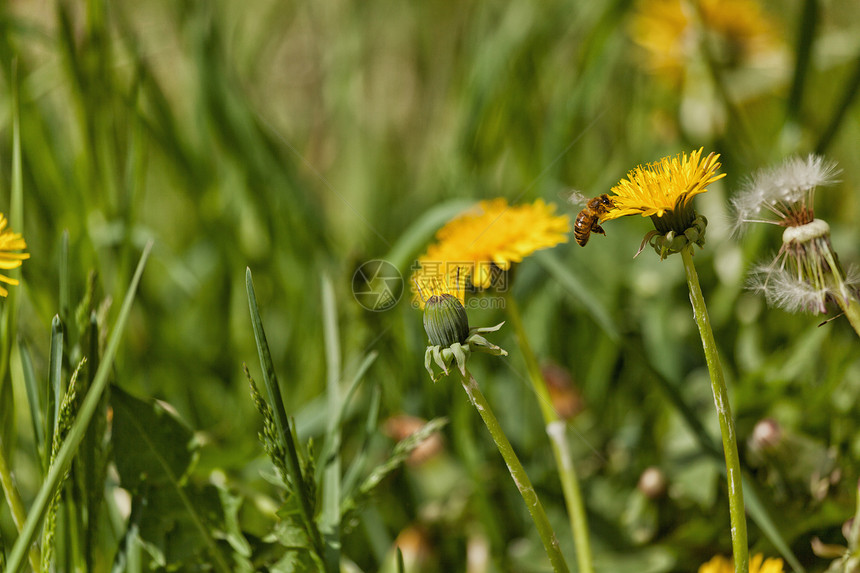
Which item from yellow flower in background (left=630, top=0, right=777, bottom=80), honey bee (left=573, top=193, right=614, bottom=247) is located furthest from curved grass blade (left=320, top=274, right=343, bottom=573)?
yellow flower in background (left=630, top=0, right=777, bottom=80)

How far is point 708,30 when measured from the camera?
127cm

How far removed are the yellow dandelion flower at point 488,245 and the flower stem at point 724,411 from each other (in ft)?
0.41

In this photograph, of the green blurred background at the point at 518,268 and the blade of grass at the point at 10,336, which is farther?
the green blurred background at the point at 518,268

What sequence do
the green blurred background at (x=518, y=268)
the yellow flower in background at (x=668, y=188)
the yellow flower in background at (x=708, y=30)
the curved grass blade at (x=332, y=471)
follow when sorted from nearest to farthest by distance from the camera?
the yellow flower in background at (x=668, y=188) < the curved grass blade at (x=332, y=471) < the green blurred background at (x=518, y=268) < the yellow flower in background at (x=708, y=30)

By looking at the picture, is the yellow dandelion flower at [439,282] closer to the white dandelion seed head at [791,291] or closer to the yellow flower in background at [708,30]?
the white dandelion seed head at [791,291]

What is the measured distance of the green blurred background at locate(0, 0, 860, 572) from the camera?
650mm

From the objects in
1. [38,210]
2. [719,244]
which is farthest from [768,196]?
[38,210]

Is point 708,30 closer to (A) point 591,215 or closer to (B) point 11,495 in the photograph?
(A) point 591,215

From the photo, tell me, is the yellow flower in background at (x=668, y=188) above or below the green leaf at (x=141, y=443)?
above

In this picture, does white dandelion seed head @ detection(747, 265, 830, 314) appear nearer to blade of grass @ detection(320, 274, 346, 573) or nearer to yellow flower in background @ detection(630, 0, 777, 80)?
blade of grass @ detection(320, 274, 346, 573)

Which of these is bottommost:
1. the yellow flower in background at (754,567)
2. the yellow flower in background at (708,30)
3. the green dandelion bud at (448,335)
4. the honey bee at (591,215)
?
the yellow flower in background at (754,567)

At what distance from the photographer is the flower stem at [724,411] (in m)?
0.36

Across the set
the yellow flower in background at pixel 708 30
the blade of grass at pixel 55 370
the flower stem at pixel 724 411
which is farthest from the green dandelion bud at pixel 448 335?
the yellow flower in background at pixel 708 30

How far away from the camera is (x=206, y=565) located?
51cm
